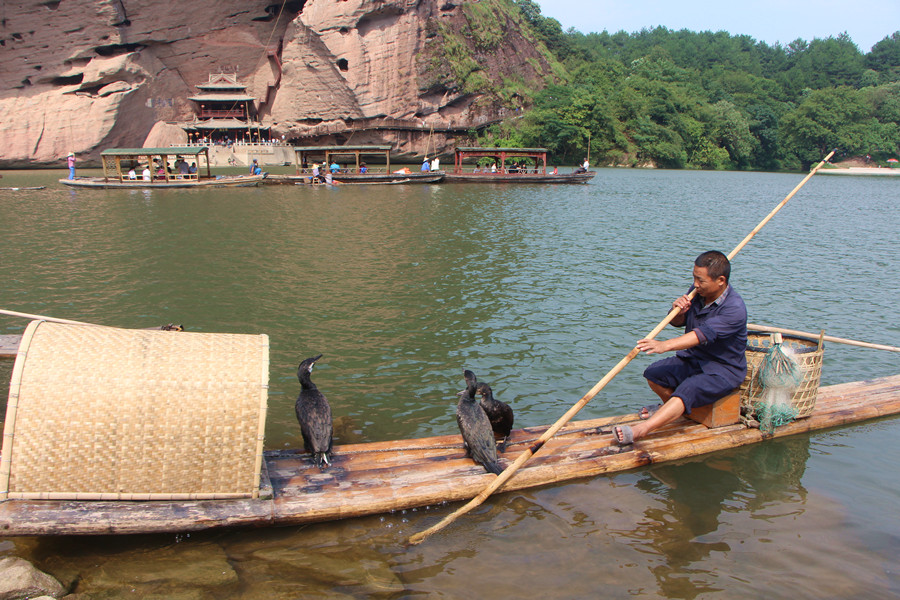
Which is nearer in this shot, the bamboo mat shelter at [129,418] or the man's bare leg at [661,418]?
Result: the bamboo mat shelter at [129,418]

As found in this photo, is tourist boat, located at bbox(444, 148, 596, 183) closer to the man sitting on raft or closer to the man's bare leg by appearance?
the man sitting on raft

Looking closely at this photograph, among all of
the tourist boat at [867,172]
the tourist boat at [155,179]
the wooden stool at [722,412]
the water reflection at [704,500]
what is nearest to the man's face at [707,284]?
the wooden stool at [722,412]

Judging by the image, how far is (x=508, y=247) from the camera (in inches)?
614

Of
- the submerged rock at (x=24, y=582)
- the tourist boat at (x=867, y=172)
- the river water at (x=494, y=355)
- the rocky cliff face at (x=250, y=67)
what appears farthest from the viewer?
the tourist boat at (x=867, y=172)

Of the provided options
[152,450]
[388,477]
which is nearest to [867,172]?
[388,477]

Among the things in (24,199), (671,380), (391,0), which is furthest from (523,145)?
(671,380)

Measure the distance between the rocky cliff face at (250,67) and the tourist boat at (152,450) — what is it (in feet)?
156

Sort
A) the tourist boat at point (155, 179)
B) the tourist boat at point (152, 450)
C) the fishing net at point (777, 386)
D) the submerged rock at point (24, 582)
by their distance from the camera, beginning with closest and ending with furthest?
the submerged rock at point (24, 582) → the tourist boat at point (152, 450) → the fishing net at point (777, 386) → the tourist boat at point (155, 179)

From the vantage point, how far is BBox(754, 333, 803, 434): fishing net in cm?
505

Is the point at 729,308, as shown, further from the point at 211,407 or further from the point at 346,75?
the point at 346,75

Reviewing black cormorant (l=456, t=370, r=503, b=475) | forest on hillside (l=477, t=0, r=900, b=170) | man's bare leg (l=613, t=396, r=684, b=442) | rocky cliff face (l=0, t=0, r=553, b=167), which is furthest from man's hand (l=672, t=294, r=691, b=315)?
forest on hillside (l=477, t=0, r=900, b=170)

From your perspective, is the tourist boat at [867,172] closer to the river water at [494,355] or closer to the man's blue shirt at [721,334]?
the river water at [494,355]

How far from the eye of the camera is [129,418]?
3.66 m

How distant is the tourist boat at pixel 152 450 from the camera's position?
3.55 metres
